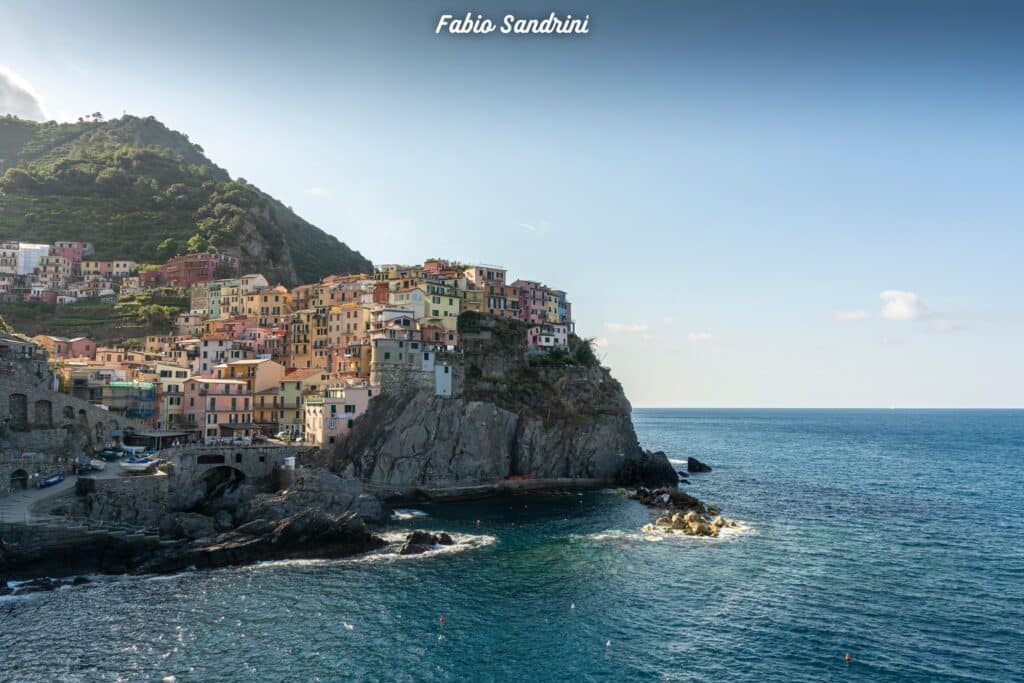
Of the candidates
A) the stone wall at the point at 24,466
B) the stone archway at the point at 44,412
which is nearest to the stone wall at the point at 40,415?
the stone archway at the point at 44,412

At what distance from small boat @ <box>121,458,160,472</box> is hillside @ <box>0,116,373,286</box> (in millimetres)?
86173

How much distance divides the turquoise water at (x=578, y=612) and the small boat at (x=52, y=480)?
50.8 ft

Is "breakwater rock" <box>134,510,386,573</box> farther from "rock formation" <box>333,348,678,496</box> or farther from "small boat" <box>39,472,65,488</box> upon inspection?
"rock formation" <box>333,348,678,496</box>

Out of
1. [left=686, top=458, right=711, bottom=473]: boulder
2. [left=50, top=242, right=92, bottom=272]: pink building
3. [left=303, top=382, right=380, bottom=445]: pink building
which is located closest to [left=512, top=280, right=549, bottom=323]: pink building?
[left=686, top=458, right=711, bottom=473]: boulder

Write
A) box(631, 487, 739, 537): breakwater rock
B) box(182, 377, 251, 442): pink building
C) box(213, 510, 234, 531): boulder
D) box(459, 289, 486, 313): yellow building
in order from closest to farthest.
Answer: box(213, 510, 234, 531): boulder, box(631, 487, 739, 537): breakwater rock, box(182, 377, 251, 442): pink building, box(459, 289, 486, 313): yellow building

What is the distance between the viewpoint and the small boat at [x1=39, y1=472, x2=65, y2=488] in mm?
55219

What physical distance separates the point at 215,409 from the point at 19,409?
76.3ft

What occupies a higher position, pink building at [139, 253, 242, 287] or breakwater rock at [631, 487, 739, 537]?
pink building at [139, 253, 242, 287]

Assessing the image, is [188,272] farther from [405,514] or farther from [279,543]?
[279,543]

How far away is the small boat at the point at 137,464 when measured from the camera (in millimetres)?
60375

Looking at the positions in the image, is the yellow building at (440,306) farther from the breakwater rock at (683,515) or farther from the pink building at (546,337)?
the breakwater rock at (683,515)

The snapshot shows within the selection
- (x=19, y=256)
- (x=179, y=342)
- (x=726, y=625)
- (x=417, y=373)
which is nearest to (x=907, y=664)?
(x=726, y=625)

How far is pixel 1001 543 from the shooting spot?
6081cm

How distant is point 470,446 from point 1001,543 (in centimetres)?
5653
